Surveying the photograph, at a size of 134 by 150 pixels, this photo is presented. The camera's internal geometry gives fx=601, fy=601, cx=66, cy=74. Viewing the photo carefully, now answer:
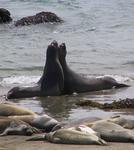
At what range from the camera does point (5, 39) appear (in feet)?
65.5

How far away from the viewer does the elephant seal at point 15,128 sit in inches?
292

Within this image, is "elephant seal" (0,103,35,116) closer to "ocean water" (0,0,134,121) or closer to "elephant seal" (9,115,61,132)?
"elephant seal" (9,115,61,132)

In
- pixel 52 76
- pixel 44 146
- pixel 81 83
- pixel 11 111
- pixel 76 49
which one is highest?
pixel 44 146

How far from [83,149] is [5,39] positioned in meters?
14.0

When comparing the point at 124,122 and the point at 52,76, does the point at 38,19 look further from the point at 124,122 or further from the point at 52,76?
the point at 124,122

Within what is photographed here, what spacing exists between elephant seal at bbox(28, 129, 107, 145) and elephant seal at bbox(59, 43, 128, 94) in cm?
481

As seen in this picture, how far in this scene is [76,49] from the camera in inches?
690

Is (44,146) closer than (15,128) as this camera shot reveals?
Yes

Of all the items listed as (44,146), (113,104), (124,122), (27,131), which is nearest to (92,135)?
(44,146)

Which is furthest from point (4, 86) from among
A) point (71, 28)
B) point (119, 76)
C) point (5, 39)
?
point (71, 28)

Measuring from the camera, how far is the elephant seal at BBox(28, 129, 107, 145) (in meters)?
6.61

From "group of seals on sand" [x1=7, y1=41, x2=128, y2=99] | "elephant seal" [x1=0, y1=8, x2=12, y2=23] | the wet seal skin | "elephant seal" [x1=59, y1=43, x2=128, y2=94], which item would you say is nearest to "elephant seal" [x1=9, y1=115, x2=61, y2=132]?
the wet seal skin

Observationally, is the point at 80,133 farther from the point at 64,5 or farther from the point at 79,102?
the point at 64,5

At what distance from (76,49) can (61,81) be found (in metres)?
5.75
